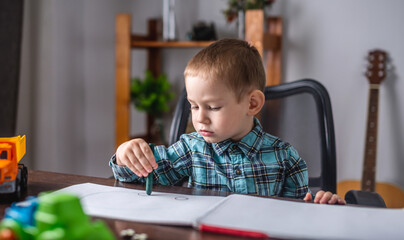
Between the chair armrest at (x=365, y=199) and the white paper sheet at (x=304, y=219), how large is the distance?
7.5 inches

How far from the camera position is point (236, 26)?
2.34 meters

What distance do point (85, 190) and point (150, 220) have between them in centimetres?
21

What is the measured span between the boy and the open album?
0.61 feet

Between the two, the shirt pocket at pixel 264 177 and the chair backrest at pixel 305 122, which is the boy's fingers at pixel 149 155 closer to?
the shirt pocket at pixel 264 177

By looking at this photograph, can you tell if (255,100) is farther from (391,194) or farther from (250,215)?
(391,194)

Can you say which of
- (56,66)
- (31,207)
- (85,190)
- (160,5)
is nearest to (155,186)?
(85,190)

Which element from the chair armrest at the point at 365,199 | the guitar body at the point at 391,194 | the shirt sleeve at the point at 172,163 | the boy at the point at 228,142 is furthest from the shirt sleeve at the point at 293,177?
the guitar body at the point at 391,194

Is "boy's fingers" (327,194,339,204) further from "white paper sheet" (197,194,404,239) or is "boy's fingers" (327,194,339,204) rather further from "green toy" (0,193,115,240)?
"green toy" (0,193,115,240)

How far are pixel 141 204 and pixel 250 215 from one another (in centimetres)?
18

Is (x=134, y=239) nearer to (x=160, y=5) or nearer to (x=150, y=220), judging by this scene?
(x=150, y=220)

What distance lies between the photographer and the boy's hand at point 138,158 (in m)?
0.82

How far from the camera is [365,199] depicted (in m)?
0.89

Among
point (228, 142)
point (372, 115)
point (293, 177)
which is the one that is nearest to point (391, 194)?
point (372, 115)

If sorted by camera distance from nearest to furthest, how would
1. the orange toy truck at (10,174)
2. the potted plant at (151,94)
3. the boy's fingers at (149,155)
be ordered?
the orange toy truck at (10,174) → the boy's fingers at (149,155) → the potted plant at (151,94)
